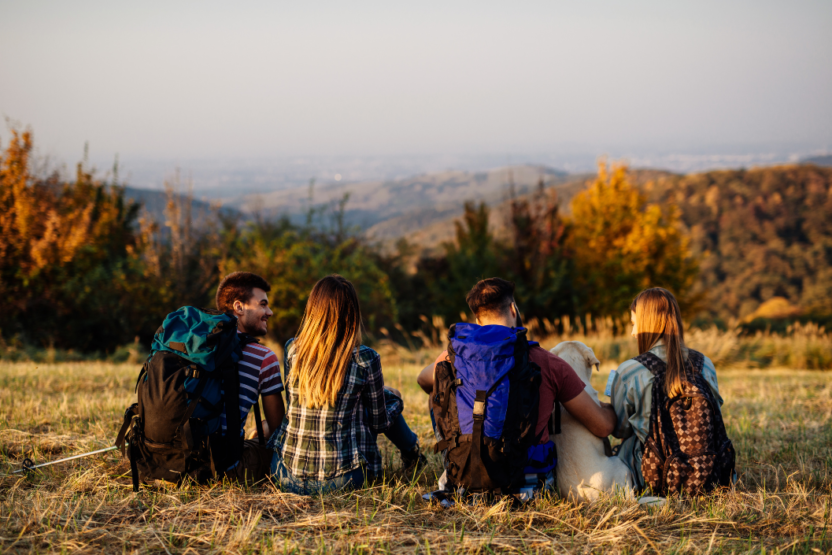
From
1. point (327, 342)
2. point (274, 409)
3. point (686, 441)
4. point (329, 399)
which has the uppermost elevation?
point (327, 342)

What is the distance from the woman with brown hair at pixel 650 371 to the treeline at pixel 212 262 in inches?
286

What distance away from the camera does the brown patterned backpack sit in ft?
10.5

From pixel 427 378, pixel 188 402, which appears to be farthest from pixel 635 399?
pixel 188 402

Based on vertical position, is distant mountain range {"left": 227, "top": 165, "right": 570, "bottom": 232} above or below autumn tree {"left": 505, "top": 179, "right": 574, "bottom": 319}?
above

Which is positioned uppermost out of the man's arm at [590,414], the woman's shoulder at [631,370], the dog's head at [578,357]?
the dog's head at [578,357]

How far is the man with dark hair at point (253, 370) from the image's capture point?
10.8 ft

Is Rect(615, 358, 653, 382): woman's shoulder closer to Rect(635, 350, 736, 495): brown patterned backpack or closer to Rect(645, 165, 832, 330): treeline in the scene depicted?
Rect(635, 350, 736, 495): brown patterned backpack

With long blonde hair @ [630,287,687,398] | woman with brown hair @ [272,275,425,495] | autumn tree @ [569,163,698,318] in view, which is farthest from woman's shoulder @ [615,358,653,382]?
autumn tree @ [569,163,698,318]

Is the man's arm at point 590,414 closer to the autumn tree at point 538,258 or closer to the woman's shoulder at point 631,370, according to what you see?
the woman's shoulder at point 631,370

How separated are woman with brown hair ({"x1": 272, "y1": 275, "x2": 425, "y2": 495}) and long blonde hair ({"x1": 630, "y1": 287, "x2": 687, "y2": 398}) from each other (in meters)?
1.69

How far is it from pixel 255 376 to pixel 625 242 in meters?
22.7

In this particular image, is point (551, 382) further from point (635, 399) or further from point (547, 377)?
point (635, 399)

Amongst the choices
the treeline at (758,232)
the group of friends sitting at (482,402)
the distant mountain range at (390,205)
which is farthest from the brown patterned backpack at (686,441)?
the treeline at (758,232)

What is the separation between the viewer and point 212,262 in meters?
15.1
